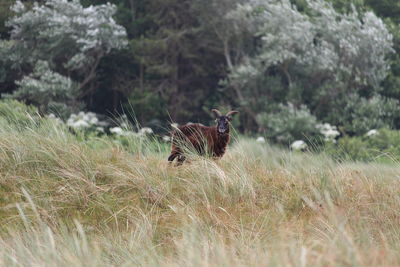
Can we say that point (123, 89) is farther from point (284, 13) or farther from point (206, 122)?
point (284, 13)

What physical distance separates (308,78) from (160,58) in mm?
5078

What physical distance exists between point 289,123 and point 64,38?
24.8ft

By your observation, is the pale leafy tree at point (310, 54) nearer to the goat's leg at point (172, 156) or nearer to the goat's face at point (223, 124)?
the goat's face at point (223, 124)

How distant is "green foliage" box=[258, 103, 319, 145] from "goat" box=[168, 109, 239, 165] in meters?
11.3

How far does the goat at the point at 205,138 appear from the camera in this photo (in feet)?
28.9

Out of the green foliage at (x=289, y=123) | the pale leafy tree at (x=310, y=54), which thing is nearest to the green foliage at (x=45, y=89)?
the pale leafy tree at (x=310, y=54)

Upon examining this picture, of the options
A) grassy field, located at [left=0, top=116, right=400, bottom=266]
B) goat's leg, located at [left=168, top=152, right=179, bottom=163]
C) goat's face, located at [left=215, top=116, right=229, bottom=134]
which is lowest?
goat's leg, located at [left=168, top=152, right=179, bottom=163]

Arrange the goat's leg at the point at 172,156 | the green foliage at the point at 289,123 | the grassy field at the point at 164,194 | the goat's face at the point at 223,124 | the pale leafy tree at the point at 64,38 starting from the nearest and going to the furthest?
the grassy field at the point at 164,194 → the goat's leg at the point at 172,156 → the goat's face at the point at 223,124 → the green foliage at the point at 289,123 → the pale leafy tree at the point at 64,38

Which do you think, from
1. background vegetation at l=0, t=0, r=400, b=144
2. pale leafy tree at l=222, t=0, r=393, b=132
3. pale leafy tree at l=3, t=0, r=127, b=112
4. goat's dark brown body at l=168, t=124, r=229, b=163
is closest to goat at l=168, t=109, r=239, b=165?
goat's dark brown body at l=168, t=124, r=229, b=163

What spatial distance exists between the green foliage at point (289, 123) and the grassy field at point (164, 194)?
12730mm

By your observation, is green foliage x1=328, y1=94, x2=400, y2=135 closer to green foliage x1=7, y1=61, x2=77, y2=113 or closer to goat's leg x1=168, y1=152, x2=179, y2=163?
green foliage x1=7, y1=61, x2=77, y2=113

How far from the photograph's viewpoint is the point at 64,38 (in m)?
22.8

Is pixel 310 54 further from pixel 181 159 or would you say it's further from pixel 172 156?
pixel 181 159

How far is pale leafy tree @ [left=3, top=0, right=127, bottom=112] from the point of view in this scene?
2220cm
